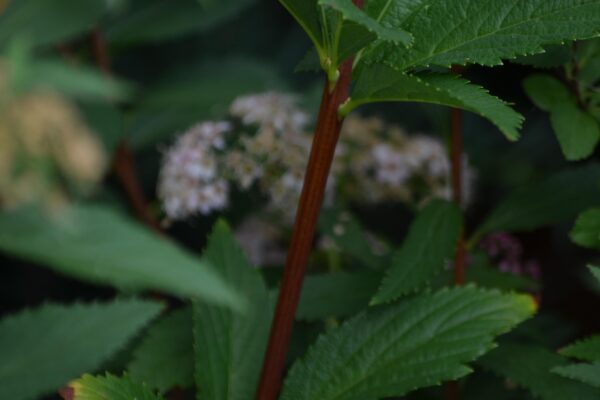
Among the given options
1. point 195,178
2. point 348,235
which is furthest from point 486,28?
point 195,178

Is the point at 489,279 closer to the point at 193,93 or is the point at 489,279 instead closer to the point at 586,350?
the point at 586,350

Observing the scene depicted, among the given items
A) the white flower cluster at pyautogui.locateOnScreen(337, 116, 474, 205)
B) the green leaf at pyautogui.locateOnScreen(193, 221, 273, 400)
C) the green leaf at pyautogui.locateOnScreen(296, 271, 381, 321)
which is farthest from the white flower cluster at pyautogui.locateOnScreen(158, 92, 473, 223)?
the green leaf at pyautogui.locateOnScreen(193, 221, 273, 400)

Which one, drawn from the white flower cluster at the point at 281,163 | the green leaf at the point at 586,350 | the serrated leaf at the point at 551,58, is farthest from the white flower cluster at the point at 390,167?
the green leaf at the point at 586,350

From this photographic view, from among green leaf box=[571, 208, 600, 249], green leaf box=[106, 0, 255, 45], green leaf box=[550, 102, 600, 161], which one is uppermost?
green leaf box=[106, 0, 255, 45]

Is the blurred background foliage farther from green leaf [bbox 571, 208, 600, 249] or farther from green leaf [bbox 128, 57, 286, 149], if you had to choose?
green leaf [bbox 571, 208, 600, 249]

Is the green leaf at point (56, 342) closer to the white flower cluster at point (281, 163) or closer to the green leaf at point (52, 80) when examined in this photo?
the green leaf at point (52, 80)

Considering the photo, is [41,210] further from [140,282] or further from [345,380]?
[345,380]
